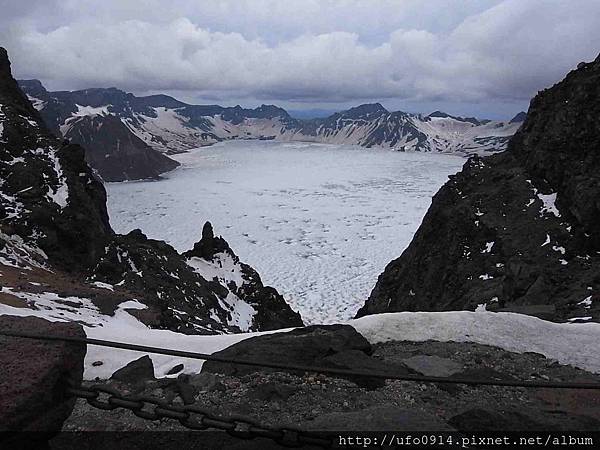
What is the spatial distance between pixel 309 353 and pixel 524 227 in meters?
22.6

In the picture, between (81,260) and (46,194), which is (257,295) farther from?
(46,194)

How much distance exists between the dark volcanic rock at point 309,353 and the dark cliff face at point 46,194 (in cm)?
2159

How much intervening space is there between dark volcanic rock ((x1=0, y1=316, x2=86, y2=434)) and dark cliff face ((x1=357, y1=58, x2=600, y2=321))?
15018mm

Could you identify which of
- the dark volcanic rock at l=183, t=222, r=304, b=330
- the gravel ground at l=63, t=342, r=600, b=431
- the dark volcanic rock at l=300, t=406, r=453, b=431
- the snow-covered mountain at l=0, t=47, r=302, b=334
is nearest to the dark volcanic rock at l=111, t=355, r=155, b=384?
the gravel ground at l=63, t=342, r=600, b=431

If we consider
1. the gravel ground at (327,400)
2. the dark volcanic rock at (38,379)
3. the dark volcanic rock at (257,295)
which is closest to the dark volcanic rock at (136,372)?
the gravel ground at (327,400)

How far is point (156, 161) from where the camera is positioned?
200 m

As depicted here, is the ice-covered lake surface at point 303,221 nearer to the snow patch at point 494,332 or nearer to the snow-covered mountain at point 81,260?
the snow-covered mountain at point 81,260

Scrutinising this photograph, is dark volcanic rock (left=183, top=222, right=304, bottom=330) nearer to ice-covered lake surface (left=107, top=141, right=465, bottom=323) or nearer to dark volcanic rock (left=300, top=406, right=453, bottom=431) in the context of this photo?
ice-covered lake surface (left=107, top=141, right=465, bottom=323)

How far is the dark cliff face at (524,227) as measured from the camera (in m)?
20.6

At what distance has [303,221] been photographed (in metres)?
82.7

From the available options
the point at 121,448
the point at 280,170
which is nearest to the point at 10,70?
the point at 121,448

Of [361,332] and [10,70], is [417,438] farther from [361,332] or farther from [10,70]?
[10,70]

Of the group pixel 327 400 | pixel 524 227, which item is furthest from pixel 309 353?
pixel 524 227

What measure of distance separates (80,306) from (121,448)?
14.1 m
